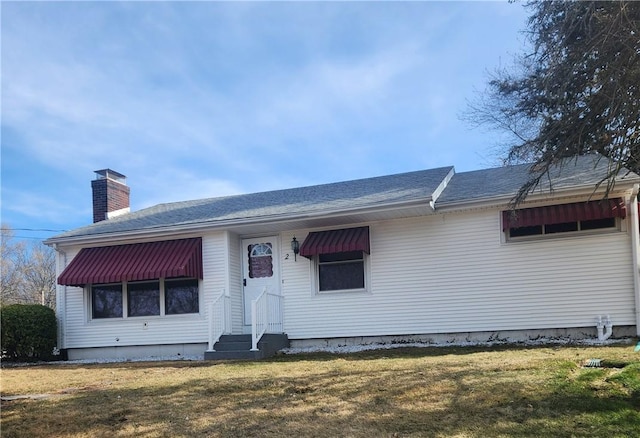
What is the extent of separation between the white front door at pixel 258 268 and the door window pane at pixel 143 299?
217 cm

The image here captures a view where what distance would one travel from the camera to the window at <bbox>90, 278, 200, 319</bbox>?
13039 millimetres

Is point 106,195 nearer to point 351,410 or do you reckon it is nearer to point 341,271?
point 341,271

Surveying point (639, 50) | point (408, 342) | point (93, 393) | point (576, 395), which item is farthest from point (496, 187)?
point (93, 393)

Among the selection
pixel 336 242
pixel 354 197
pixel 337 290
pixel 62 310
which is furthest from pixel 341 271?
pixel 62 310

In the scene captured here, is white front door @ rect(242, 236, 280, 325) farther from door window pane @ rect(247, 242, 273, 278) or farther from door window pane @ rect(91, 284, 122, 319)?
door window pane @ rect(91, 284, 122, 319)

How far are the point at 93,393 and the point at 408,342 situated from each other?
6597 mm

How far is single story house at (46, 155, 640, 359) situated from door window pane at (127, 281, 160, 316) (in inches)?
1.1

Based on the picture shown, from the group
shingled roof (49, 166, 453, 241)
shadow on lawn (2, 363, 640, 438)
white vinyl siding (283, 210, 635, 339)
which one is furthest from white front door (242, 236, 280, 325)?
shadow on lawn (2, 363, 640, 438)

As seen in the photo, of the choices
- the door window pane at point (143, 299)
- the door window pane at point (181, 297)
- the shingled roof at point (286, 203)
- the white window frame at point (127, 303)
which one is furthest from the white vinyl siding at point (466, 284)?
the door window pane at point (143, 299)

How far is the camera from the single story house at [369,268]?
1055 centimetres

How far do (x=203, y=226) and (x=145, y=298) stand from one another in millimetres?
2470

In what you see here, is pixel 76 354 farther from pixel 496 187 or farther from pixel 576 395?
pixel 576 395

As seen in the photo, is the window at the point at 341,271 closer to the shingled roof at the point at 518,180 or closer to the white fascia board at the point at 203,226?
the white fascia board at the point at 203,226

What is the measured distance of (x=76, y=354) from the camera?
13609 millimetres
